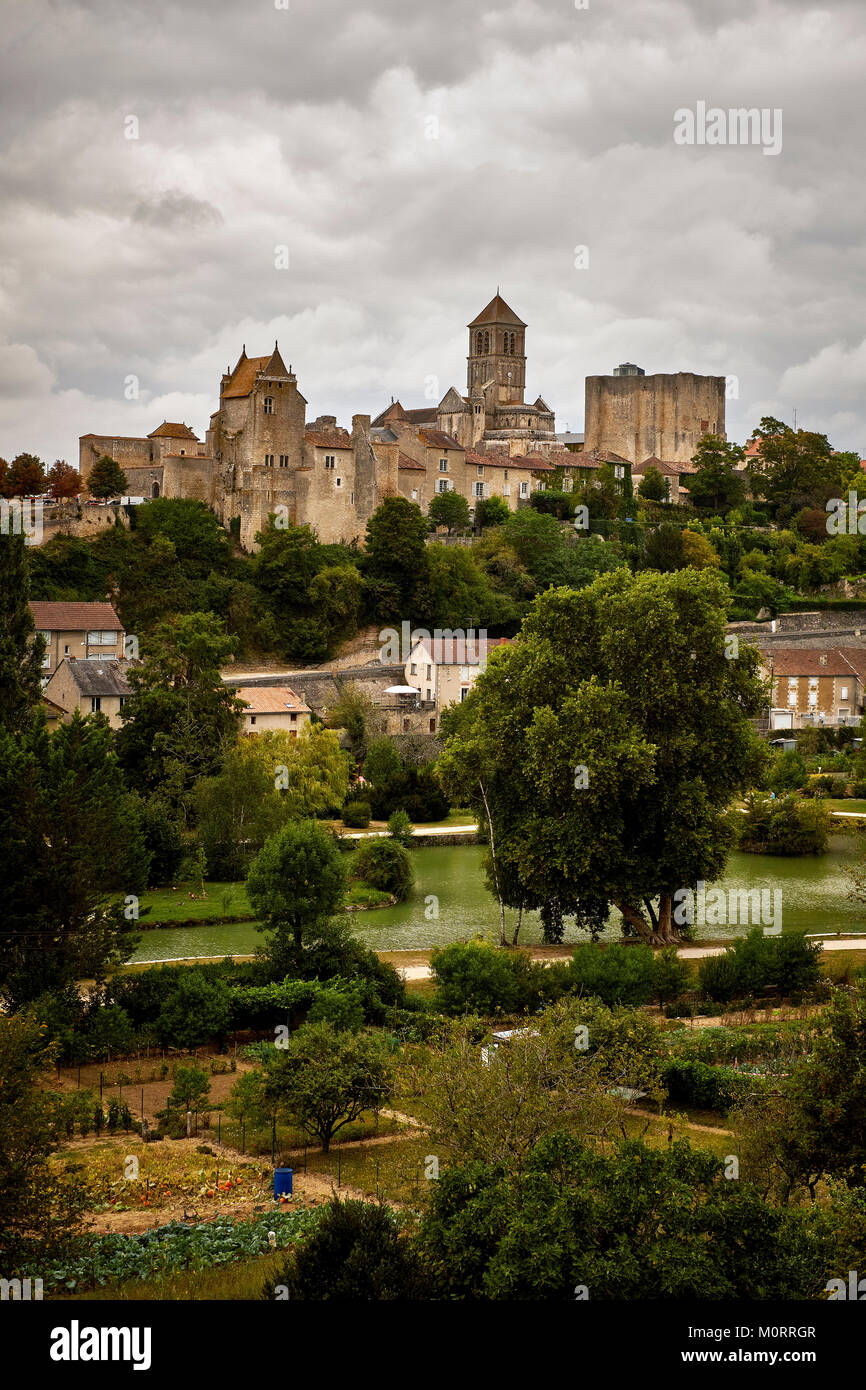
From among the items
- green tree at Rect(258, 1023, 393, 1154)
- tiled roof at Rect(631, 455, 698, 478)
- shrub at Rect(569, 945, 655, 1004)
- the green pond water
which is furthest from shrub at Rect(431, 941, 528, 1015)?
tiled roof at Rect(631, 455, 698, 478)

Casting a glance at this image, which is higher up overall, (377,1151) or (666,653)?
(666,653)

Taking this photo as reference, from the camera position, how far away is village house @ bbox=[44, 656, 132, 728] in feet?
148

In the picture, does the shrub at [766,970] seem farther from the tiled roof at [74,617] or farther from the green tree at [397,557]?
the green tree at [397,557]

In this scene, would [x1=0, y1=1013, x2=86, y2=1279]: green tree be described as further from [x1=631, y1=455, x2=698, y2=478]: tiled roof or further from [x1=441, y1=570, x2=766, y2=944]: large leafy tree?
[x1=631, y1=455, x2=698, y2=478]: tiled roof

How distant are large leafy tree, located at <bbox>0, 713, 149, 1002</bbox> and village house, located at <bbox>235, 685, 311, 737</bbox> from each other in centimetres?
2187

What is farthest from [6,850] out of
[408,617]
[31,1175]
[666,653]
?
[408,617]

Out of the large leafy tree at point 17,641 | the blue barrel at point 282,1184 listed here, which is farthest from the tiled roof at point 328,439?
the blue barrel at point 282,1184

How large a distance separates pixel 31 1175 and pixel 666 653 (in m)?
19.3

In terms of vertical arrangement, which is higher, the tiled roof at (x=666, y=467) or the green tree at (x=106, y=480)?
the tiled roof at (x=666, y=467)

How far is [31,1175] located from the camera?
546 inches

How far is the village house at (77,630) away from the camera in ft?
158

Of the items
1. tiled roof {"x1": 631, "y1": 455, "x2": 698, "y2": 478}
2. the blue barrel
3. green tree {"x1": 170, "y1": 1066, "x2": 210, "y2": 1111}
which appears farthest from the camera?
tiled roof {"x1": 631, "y1": 455, "x2": 698, "y2": 478}

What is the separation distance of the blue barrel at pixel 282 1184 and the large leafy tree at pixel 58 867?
8.18 m
